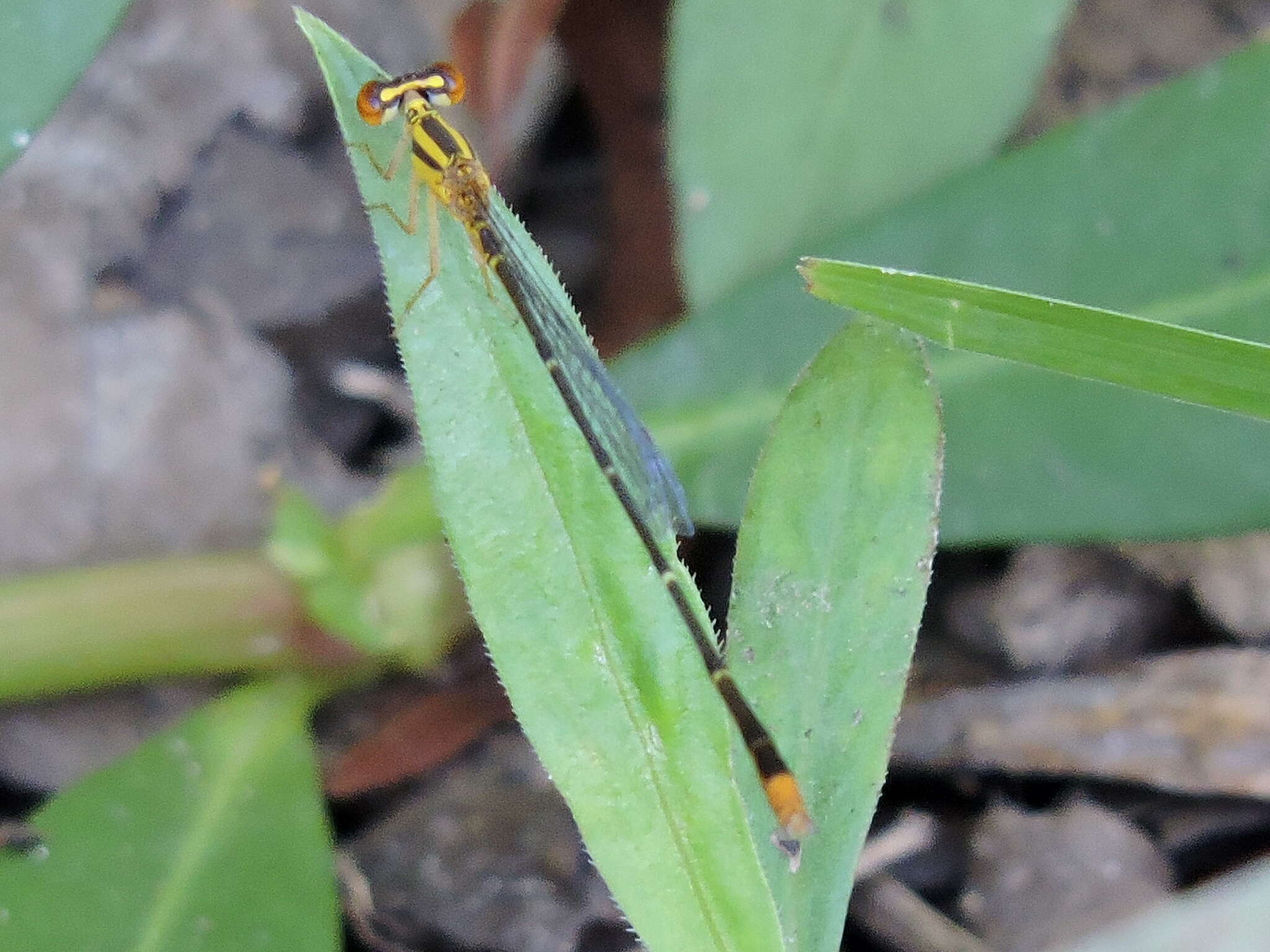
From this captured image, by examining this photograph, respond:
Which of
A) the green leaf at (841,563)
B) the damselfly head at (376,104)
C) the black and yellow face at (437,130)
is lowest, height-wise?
the green leaf at (841,563)

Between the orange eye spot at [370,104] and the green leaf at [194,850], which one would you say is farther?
the green leaf at [194,850]

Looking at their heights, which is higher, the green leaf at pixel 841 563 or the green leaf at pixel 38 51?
the green leaf at pixel 38 51

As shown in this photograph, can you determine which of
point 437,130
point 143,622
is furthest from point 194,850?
point 437,130

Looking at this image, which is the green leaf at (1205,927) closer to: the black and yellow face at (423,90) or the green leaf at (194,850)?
the green leaf at (194,850)

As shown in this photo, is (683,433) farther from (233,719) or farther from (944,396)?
(233,719)

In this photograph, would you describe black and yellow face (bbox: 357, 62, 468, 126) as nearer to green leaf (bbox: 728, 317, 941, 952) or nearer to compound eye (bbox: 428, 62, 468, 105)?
compound eye (bbox: 428, 62, 468, 105)

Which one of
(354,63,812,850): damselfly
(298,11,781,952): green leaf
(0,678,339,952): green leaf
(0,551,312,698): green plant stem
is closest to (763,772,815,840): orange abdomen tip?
(354,63,812,850): damselfly

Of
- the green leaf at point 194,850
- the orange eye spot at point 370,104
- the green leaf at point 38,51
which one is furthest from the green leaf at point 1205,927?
the green leaf at point 38,51
